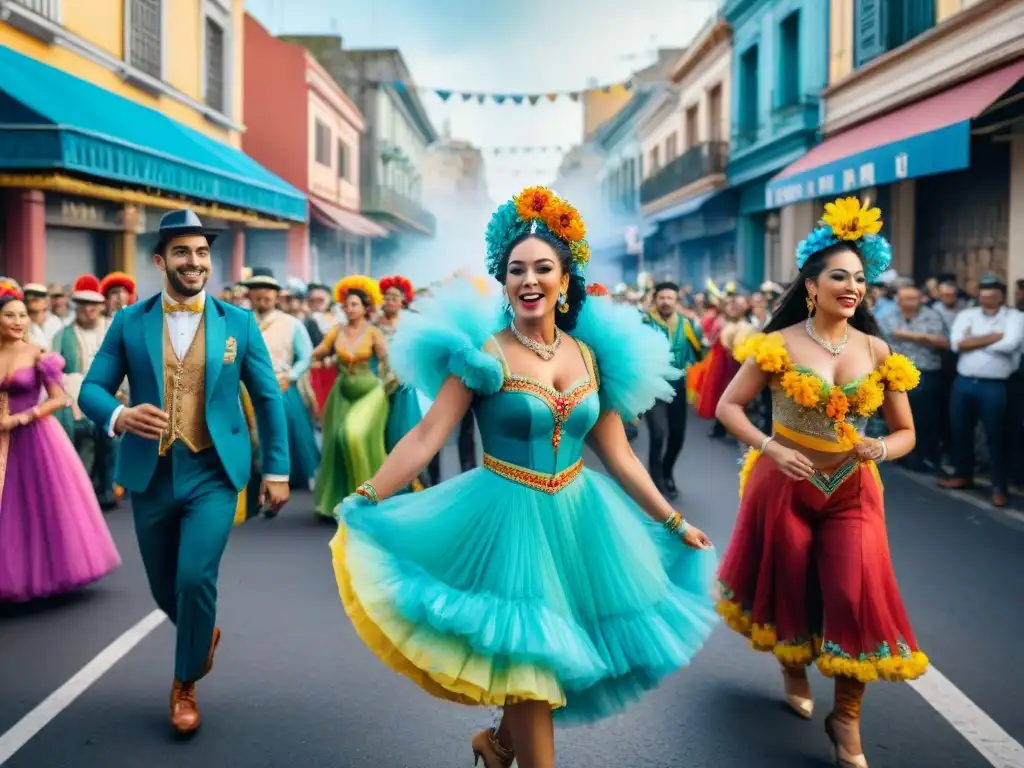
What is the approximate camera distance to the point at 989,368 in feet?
31.9

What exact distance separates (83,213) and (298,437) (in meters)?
8.60

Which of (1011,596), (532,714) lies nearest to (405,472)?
(532,714)

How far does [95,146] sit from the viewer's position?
11.6m

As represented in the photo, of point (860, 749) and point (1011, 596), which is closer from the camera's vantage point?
point (860, 749)

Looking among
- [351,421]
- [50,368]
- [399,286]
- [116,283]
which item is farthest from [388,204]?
[50,368]

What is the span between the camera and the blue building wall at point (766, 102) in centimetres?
2239

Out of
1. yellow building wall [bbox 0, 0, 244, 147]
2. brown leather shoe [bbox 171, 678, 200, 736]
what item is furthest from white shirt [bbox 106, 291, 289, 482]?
yellow building wall [bbox 0, 0, 244, 147]

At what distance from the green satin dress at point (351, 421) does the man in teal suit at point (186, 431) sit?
13.3 feet

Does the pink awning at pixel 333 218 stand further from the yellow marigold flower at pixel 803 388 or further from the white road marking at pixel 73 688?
the yellow marigold flower at pixel 803 388

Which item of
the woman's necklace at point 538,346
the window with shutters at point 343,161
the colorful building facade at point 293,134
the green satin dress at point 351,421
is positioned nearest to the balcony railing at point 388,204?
the window with shutters at point 343,161

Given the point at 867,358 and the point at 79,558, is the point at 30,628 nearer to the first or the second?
the point at 79,558

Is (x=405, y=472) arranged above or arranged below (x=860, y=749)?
above

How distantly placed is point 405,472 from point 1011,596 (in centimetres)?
447

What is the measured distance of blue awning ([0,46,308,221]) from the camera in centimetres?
1090
